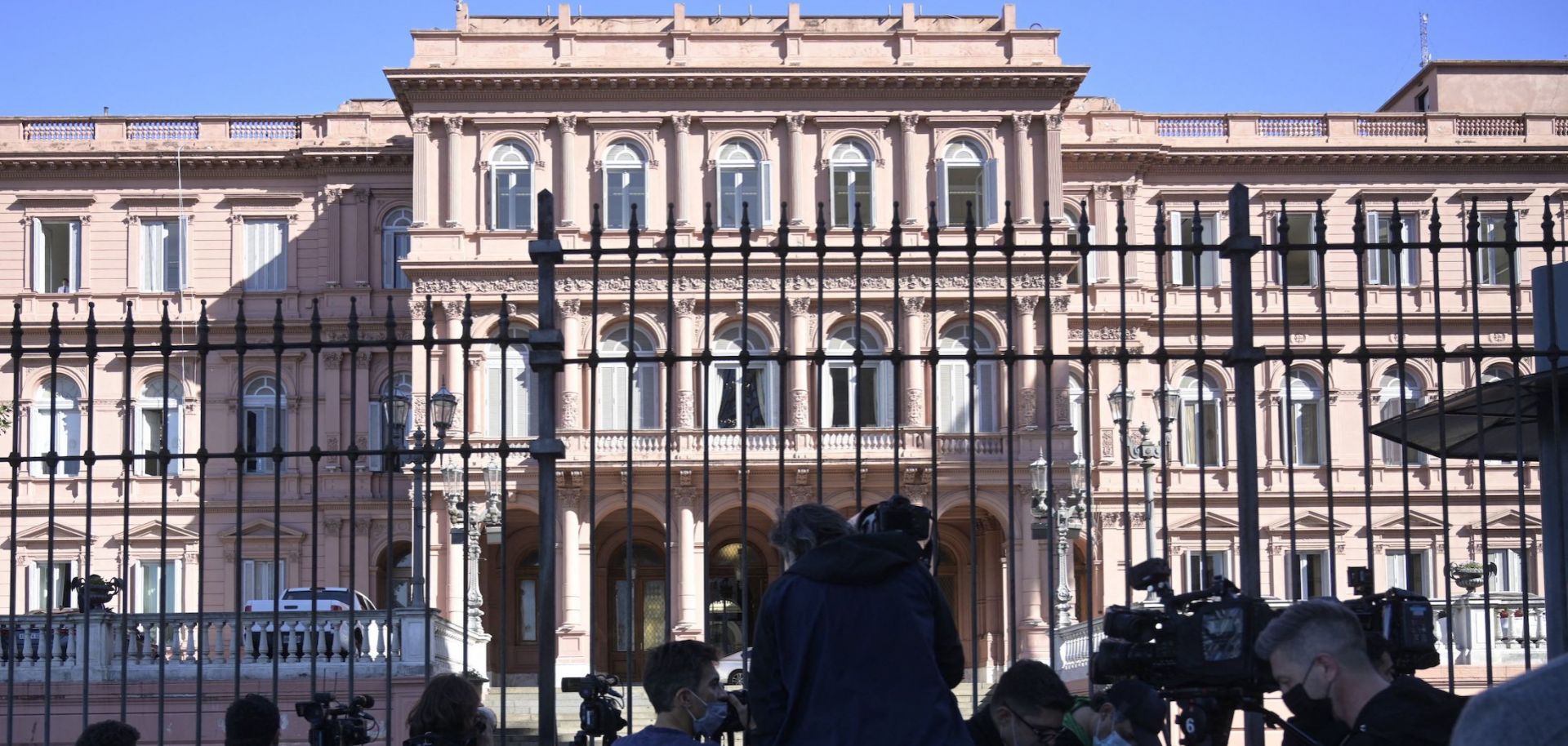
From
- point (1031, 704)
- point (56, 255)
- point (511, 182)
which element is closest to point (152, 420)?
point (56, 255)

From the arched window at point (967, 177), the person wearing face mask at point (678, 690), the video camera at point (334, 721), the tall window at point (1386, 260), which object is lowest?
the video camera at point (334, 721)

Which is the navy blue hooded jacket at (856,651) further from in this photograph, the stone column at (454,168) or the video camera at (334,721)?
the stone column at (454,168)

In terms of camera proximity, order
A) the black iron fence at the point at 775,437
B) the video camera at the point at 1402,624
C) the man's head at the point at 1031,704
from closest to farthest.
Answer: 1. the man's head at the point at 1031,704
2. the video camera at the point at 1402,624
3. the black iron fence at the point at 775,437

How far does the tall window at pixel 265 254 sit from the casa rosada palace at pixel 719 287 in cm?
9

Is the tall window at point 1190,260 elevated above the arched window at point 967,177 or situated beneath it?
situated beneath

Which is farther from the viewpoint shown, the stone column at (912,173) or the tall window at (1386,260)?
the tall window at (1386,260)

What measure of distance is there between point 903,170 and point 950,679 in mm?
30324

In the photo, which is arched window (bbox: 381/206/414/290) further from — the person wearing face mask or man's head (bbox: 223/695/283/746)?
the person wearing face mask

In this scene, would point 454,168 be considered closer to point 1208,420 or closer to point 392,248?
point 392,248

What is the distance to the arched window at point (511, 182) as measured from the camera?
35.6 meters

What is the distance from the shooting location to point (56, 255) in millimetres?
39719

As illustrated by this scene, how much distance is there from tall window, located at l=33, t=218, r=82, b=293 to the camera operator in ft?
125

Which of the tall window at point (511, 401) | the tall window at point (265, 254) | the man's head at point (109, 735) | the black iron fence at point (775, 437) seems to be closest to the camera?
the man's head at point (109, 735)

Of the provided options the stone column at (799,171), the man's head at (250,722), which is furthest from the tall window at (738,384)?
the man's head at (250,722)
